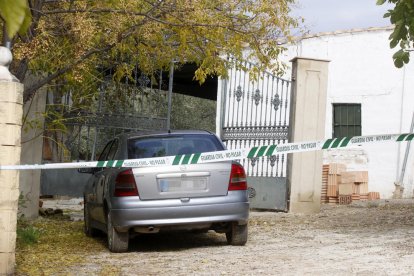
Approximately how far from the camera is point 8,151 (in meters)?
6.24

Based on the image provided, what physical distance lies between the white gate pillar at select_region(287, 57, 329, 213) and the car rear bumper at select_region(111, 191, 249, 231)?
18.9ft

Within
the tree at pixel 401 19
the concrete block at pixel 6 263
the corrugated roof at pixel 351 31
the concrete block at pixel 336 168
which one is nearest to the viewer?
the concrete block at pixel 6 263

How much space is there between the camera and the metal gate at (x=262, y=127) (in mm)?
13812

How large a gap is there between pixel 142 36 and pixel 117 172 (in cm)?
284

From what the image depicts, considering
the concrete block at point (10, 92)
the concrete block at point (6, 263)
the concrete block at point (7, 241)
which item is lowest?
the concrete block at point (6, 263)

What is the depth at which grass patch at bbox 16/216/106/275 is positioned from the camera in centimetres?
719

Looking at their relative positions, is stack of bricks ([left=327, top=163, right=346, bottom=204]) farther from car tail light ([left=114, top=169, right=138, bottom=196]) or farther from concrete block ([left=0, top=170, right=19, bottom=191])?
concrete block ([left=0, top=170, right=19, bottom=191])

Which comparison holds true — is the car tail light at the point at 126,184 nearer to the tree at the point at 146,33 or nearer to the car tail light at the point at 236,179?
the car tail light at the point at 236,179

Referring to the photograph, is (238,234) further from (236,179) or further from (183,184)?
(183,184)

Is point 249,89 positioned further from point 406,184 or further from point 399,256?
point 399,256

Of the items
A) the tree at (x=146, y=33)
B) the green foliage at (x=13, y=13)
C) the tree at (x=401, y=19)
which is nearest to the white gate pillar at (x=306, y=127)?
the tree at (x=146, y=33)

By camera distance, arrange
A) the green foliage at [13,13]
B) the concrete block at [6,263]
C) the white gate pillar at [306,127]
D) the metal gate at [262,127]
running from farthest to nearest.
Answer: the metal gate at [262,127]
the white gate pillar at [306,127]
the concrete block at [6,263]
the green foliage at [13,13]

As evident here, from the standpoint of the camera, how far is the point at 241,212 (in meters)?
8.03

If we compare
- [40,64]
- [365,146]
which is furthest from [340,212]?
[40,64]
